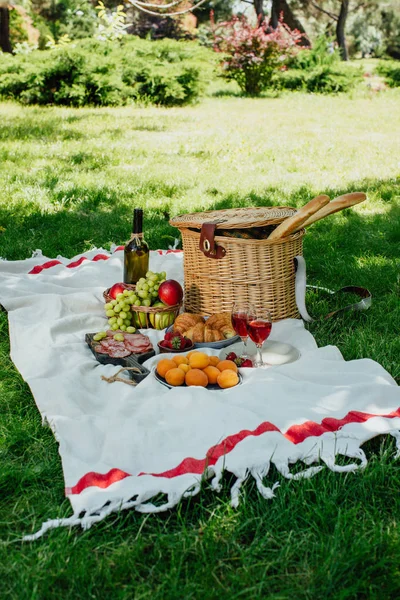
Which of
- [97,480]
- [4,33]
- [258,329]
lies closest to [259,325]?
[258,329]

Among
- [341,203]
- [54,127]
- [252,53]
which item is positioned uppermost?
[341,203]

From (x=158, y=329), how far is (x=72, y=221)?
92.6 inches

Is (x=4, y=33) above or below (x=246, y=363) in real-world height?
below

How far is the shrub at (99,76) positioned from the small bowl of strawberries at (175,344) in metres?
10.2

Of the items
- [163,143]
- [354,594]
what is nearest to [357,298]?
[354,594]

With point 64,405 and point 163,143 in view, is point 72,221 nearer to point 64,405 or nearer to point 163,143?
point 64,405

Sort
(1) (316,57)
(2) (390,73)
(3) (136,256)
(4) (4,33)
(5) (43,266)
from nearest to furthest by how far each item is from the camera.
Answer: (3) (136,256), (5) (43,266), (1) (316,57), (4) (4,33), (2) (390,73)

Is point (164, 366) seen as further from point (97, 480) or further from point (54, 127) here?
point (54, 127)

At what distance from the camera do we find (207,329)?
326 centimetres

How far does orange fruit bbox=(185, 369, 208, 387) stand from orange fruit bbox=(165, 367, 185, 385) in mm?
26

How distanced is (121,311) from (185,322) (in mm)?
382

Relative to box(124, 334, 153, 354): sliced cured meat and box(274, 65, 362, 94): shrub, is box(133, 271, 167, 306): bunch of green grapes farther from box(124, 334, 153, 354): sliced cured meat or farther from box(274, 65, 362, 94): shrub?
box(274, 65, 362, 94): shrub

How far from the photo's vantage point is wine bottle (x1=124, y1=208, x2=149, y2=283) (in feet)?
12.2

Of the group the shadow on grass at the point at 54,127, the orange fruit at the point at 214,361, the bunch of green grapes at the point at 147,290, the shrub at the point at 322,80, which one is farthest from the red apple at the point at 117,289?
the shrub at the point at 322,80
